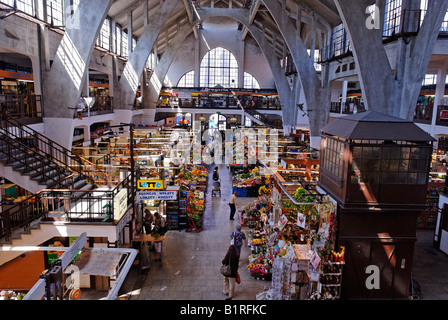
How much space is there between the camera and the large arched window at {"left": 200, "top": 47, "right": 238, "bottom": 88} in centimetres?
4144

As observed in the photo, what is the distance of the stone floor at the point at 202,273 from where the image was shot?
793 cm

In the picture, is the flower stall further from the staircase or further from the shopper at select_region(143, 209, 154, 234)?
the staircase

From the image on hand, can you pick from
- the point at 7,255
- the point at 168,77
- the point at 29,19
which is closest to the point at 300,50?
the point at 29,19

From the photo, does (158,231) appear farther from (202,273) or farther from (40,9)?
(40,9)

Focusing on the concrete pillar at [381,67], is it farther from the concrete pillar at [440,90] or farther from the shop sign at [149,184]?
the shop sign at [149,184]

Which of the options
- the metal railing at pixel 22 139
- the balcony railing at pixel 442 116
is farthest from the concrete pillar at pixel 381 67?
→ the metal railing at pixel 22 139

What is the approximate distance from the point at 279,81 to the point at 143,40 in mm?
11893

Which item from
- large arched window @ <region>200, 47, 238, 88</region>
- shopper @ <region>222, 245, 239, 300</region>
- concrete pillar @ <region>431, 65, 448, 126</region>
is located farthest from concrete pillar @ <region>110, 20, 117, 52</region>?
shopper @ <region>222, 245, 239, 300</region>

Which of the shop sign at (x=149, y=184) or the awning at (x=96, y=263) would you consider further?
the shop sign at (x=149, y=184)

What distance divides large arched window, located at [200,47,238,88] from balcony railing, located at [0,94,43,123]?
30.2m

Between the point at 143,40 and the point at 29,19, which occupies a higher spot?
the point at 143,40

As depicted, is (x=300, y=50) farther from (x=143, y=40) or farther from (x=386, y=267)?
(x=386, y=267)

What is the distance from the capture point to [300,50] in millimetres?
19594

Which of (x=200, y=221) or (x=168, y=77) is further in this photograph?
(x=168, y=77)
